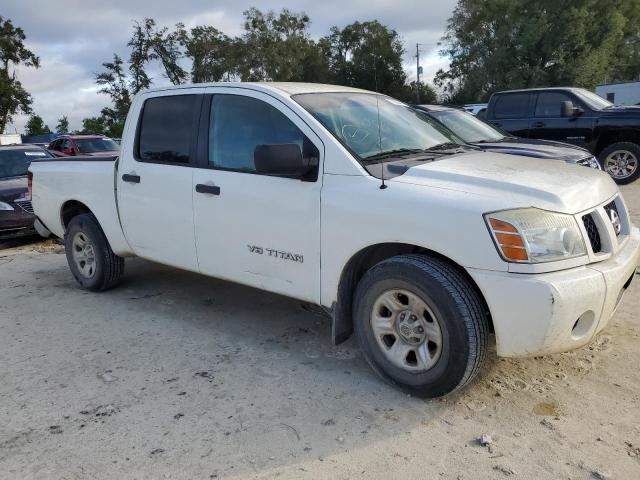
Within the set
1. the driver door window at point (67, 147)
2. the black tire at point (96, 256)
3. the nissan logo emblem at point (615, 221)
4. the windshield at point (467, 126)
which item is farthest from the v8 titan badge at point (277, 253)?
the driver door window at point (67, 147)

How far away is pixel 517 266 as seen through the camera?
2732 mm

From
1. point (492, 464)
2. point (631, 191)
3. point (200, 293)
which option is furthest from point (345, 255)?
point (631, 191)

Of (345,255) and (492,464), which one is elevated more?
(345,255)

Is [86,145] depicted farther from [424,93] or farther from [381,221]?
[424,93]

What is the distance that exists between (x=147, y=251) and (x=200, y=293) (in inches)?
32.1

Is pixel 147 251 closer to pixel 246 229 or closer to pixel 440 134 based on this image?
pixel 246 229

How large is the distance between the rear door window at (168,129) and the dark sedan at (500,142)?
3329mm

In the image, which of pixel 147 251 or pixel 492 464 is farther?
pixel 147 251

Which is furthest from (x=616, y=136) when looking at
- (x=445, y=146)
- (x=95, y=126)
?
(x=95, y=126)

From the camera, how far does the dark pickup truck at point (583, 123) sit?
10484 mm

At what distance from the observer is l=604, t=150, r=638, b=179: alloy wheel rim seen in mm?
10609

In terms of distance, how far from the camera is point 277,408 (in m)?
3.15

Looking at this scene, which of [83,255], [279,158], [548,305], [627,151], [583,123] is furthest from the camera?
[583,123]

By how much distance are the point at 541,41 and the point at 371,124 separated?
3880 centimetres
